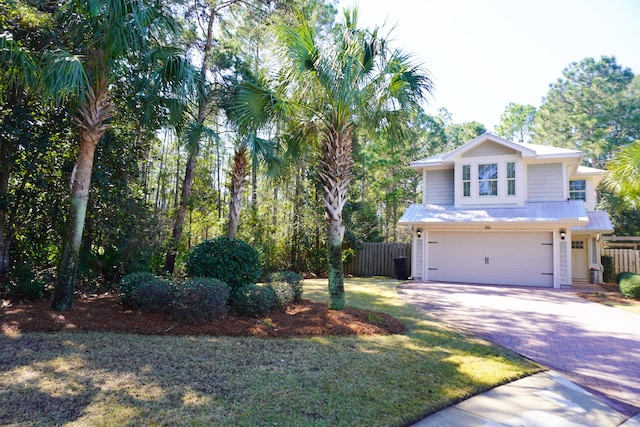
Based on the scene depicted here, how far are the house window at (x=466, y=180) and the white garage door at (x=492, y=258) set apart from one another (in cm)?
178

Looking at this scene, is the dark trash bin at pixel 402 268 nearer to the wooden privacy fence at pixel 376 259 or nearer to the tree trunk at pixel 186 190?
the wooden privacy fence at pixel 376 259

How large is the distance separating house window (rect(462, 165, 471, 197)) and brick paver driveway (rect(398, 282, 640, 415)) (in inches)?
180

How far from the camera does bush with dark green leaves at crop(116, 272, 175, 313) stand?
20.4 ft

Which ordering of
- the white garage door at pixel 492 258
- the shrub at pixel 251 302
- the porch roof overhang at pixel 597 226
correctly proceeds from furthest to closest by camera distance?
the porch roof overhang at pixel 597 226 → the white garage door at pixel 492 258 → the shrub at pixel 251 302

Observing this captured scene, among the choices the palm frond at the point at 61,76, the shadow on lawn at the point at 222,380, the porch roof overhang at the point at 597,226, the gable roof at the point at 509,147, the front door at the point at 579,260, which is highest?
the gable roof at the point at 509,147

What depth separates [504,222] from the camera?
43.4 ft

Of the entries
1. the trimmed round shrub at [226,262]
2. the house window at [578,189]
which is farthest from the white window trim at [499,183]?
the trimmed round shrub at [226,262]

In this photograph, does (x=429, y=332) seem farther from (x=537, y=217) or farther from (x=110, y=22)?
(x=537, y=217)

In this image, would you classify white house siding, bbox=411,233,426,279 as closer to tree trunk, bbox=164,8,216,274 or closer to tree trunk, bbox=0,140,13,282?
tree trunk, bbox=164,8,216,274

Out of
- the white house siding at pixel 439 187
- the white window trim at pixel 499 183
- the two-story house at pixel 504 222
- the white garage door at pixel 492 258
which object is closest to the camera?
Answer: the two-story house at pixel 504 222

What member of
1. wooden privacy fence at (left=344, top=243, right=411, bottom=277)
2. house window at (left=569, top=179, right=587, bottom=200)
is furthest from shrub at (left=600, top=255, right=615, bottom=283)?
wooden privacy fence at (left=344, top=243, right=411, bottom=277)

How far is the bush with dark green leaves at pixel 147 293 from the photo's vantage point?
6.21 metres

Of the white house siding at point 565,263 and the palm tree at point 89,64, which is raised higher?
the palm tree at point 89,64

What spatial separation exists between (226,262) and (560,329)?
6451 mm
